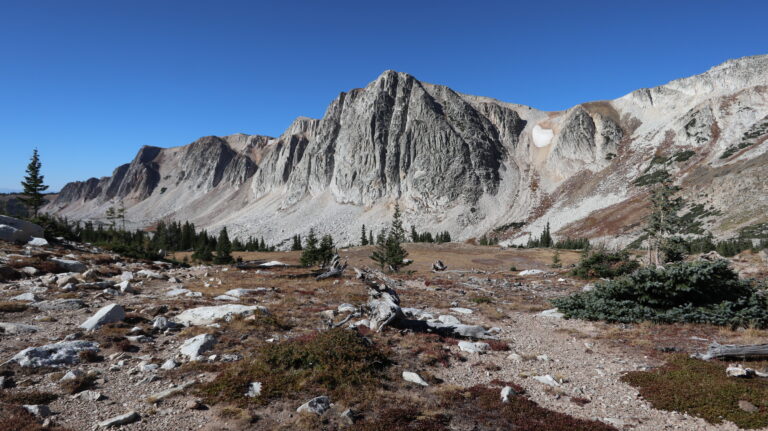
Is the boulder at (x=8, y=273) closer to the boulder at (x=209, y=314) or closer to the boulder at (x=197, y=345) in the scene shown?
the boulder at (x=209, y=314)

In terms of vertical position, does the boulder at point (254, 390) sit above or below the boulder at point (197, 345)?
below

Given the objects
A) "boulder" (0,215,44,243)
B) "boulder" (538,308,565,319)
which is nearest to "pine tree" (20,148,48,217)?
"boulder" (0,215,44,243)

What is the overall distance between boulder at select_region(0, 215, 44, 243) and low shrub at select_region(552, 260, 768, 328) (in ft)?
135

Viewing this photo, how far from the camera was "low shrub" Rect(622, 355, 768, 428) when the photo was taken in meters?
8.24

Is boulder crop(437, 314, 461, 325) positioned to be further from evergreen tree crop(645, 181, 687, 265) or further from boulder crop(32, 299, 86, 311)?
evergreen tree crop(645, 181, 687, 265)

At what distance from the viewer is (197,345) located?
1176cm

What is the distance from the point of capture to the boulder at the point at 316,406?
816 centimetres

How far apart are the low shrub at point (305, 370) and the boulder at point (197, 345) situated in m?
1.85

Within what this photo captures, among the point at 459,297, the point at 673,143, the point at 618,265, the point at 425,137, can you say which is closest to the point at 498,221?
the point at 425,137

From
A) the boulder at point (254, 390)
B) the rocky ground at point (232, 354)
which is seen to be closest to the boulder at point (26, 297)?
the rocky ground at point (232, 354)

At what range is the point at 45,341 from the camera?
11445 millimetres

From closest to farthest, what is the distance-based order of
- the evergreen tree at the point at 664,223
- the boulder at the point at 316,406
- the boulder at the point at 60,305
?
the boulder at the point at 316,406 → the boulder at the point at 60,305 → the evergreen tree at the point at 664,223

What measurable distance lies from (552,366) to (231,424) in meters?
10.5

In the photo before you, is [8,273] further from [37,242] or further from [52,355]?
[52,355]
